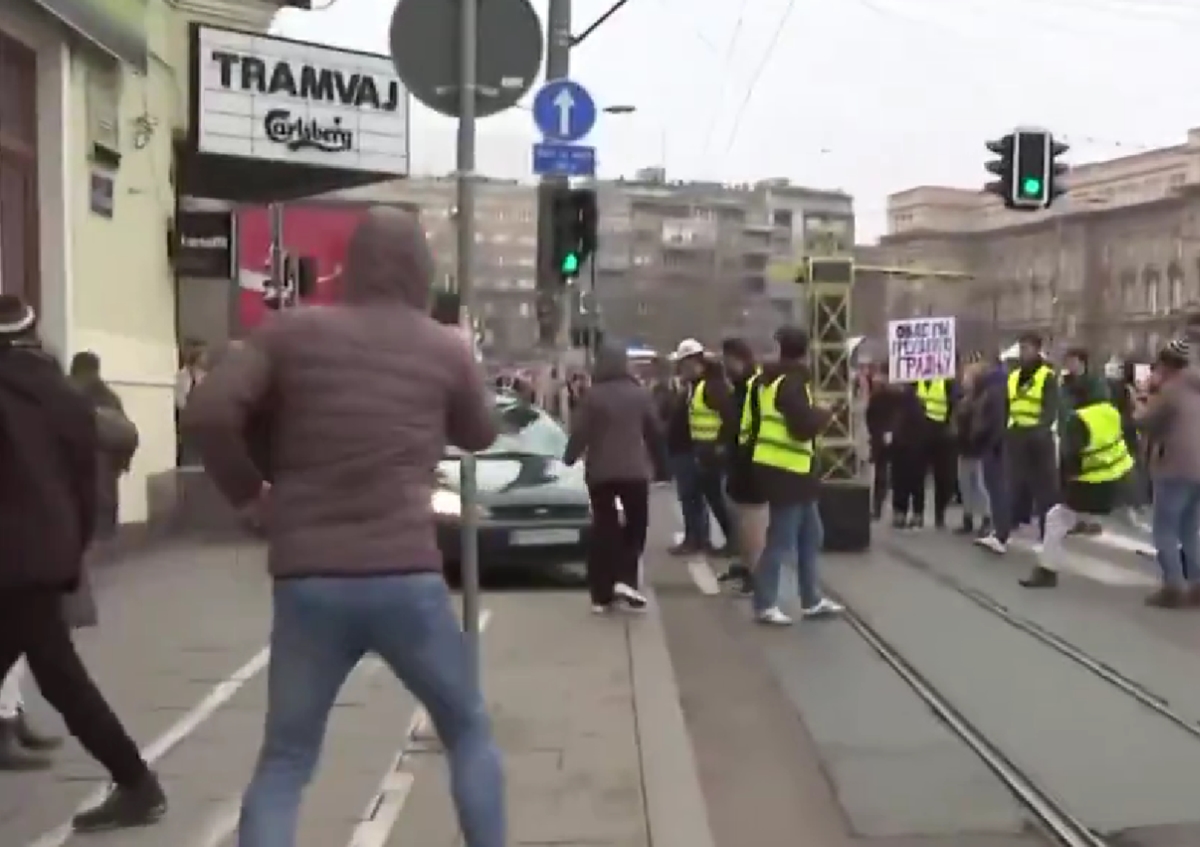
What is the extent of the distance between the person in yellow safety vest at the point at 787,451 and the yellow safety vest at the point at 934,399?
8.33 m

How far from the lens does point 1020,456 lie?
16406 mm

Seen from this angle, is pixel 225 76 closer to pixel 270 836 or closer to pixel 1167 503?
pixel 1167 503

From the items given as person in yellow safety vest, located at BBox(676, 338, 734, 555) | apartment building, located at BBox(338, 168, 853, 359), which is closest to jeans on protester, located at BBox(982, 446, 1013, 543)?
person in yellow safety vest, located at BBox(676, 338, 734, 555)

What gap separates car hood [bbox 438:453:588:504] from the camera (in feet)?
46.4

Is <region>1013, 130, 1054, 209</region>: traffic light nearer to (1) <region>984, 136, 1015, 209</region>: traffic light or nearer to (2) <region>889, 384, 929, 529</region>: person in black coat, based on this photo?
(1) <region>984, 136, 1015, 209</region>: traffic light

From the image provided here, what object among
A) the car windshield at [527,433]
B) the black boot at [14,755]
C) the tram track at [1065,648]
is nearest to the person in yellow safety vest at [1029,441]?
the tram track at [1065,648]

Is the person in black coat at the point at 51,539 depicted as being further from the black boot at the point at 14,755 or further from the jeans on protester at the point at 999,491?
the jeans on protester at the point at 999,491

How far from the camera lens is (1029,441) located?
53.6 ft

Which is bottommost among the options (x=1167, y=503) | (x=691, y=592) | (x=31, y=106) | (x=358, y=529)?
(x=691, y=592)

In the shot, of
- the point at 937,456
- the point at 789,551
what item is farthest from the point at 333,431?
the point at 937,456

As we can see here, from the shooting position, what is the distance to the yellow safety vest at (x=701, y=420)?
14.9 metres

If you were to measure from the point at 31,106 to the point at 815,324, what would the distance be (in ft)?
25.4

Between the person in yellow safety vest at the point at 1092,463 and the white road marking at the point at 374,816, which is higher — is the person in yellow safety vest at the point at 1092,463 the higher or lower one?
the higher one

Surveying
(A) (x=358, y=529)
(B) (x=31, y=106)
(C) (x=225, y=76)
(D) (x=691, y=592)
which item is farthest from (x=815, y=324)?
(A) (x=358, y=529)
